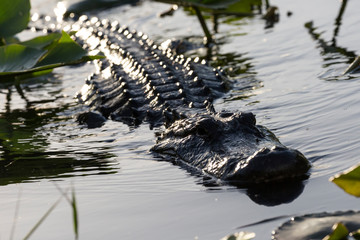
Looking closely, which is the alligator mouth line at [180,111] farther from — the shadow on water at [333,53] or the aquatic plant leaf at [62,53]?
the shadow on water at [333,53]

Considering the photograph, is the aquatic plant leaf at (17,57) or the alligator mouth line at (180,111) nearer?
the alligator mouth line at (180,111)

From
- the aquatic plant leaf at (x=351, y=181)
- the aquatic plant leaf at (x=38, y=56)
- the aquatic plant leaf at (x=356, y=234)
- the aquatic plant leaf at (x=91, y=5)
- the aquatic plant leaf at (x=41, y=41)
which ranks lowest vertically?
the aquatic plant leaf at (x=91, y=5)

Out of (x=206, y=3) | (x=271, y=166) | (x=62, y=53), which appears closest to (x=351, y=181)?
(x=271, y=166)

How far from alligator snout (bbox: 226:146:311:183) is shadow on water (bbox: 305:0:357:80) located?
2.34m

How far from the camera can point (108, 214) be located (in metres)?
A: 3.58

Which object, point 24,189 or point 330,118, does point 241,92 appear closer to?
point 330,118

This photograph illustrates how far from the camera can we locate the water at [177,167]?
339 centimetres

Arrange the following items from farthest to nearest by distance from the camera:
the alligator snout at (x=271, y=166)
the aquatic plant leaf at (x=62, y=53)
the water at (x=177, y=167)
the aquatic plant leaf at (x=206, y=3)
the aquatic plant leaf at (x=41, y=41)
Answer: the aquatic plant leaf at (x=206, y=3)
the aquatic plant leaf at (x=41, y=41)
the aquatic plant leaf at (x=62, y=53)
the alligator snout at (x=271, y=166)
the water at (x=177, y=167)

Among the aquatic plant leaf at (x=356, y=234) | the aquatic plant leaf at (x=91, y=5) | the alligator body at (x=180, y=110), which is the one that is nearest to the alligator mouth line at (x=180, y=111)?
the alligator body at (x=180, y=110)

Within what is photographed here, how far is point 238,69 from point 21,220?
3.87 meters

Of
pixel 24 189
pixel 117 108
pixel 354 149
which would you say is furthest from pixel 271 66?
pixel 24 189

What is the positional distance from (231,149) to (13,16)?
283 centimetres

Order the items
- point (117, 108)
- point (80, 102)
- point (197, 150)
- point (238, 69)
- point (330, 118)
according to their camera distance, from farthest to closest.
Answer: point (238, 69), point (80, 102), point (117, 108), point (330, 118), point (197, 150)

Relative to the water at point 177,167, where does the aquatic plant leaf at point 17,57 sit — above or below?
above
